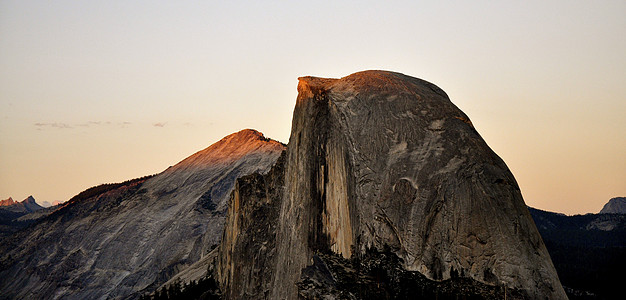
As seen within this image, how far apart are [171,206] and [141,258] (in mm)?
15373

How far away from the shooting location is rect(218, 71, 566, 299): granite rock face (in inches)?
1545

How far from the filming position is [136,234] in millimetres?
125438

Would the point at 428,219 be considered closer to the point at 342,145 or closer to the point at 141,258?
the point at 342,145

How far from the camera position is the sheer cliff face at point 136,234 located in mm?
115125

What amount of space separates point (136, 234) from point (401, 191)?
310ft

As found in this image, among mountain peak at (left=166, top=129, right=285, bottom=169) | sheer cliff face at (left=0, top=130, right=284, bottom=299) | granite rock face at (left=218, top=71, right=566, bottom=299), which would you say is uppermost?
mountain peak at (left=166, top=129, right=285, bottom=169)

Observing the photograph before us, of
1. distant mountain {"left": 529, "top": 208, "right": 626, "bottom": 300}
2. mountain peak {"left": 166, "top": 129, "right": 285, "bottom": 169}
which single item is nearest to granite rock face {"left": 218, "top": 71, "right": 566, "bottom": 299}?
distant mountain {"left": 529, "top": 208, "right": 626, "bottom": 300}

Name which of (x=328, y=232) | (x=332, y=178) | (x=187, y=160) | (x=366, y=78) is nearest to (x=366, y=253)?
(x=328, y=232)

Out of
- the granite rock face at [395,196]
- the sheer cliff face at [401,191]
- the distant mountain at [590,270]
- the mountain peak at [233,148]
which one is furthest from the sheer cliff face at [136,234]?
the distant mountain at [590,270]

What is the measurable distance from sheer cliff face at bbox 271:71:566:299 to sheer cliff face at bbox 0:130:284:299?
60480mm

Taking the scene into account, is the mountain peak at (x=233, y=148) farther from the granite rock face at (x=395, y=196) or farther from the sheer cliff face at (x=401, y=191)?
the sheer cliff face at (x=401, y=191)

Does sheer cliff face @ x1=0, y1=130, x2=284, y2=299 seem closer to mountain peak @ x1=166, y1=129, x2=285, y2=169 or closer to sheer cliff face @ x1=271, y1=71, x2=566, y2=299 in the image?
mountain peak @ x1=166, y1=129, x2=285, y2=169

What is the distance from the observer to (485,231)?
39344 millimetres

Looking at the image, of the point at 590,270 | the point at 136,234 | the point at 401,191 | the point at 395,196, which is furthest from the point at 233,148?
the point at 401,191
